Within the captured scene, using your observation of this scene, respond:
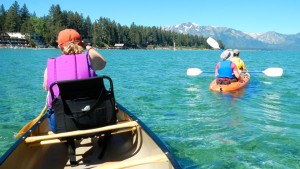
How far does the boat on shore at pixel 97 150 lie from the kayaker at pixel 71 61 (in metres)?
0.85

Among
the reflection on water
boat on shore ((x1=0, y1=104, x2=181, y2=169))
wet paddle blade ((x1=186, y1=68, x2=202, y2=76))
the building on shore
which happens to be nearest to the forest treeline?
the building on shore

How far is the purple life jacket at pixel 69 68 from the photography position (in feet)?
16.2

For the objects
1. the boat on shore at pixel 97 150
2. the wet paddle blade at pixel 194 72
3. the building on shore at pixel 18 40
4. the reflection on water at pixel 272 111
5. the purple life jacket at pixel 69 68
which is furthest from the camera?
the building on shore at pixel 18 40

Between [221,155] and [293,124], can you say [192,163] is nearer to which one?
[221,155]

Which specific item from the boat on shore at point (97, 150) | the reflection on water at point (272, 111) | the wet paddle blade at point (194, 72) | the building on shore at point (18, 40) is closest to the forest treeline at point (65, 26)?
the building on shore at point (18, 40)

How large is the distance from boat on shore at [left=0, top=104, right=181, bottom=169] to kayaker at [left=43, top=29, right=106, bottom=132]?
2.78 ft

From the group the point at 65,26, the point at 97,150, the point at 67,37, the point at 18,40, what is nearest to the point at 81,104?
the point at 67,37

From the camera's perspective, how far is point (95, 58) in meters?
5.10

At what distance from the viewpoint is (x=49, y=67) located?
5027 mm

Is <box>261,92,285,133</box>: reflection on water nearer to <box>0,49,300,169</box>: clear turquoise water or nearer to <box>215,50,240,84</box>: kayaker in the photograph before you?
<box>0,49,300,169</box>: clear turquoise water

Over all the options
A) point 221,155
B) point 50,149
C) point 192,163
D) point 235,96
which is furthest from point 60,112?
point 235,96

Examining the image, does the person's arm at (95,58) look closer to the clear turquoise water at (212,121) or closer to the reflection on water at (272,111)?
the clear turquoise water at (212,121)

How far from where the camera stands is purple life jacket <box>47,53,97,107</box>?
16.2ft

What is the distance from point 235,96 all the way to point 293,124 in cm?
446
